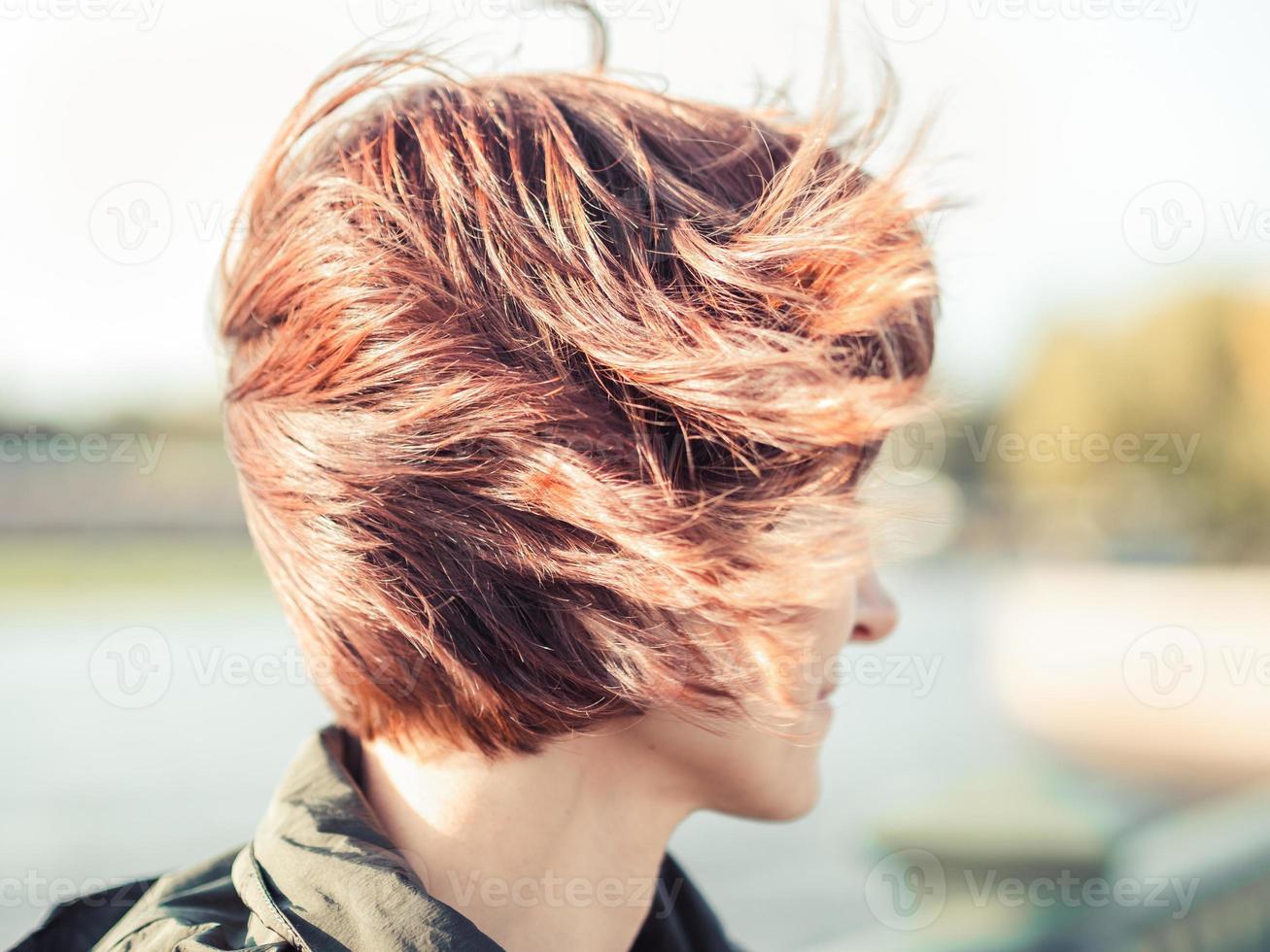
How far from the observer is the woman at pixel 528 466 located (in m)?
1.26

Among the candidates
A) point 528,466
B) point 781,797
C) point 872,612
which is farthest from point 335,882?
point 872,612

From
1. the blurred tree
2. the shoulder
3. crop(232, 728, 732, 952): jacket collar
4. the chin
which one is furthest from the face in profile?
the blurred tree

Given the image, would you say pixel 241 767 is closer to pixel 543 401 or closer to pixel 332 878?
pixel 332 878

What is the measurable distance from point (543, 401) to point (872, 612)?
0.68 metres

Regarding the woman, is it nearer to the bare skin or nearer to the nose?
the bare skin

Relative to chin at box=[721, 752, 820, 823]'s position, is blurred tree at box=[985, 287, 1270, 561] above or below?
below

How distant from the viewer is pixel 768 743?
4.91 ft

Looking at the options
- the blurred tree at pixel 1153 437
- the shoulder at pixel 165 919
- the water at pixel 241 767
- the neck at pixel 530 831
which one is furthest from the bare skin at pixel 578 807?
the blurred tree at pixel 1153 437

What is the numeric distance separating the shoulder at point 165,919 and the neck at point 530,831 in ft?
0.70

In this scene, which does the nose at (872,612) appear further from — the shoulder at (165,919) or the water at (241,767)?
the water at (241,767)

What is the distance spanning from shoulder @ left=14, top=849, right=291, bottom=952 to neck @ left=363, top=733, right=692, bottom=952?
0.21 metres

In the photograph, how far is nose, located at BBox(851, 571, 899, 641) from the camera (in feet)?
5.42

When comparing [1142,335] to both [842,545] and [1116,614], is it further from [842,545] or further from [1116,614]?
[842,545]

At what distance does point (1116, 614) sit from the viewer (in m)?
17.0
